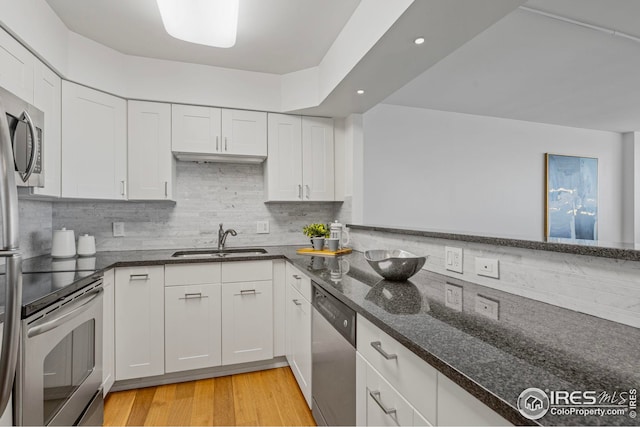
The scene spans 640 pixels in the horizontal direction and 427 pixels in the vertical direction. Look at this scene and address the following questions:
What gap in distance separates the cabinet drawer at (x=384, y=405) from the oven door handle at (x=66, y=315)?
1.24 meters

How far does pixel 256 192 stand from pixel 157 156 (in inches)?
35.2

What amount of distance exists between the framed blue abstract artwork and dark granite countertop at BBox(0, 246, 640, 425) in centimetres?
375

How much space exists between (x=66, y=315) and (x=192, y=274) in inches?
35.1

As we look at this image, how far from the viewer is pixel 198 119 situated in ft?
8.54

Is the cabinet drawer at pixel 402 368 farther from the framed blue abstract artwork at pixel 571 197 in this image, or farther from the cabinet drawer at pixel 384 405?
the framed blue abstract artwork at pixel 571 197

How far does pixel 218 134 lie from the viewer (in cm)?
264

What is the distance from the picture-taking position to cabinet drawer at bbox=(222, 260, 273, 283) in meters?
2.33

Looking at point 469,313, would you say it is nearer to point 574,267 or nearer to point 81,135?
point 574,267

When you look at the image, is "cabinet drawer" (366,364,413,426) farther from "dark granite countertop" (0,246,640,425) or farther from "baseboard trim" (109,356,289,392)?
"baseboard trim" (109,356,289,392)

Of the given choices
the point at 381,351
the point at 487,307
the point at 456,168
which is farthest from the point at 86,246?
the point at 456,168

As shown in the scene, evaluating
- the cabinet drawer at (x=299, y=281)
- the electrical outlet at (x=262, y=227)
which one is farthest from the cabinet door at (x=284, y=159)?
the cabinet drawer at (x=299, y=281)

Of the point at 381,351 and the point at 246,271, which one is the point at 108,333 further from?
the point at 381,351

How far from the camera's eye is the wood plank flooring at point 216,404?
185 centimetres

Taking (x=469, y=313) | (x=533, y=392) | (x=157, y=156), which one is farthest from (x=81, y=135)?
(x=533, y=392)
